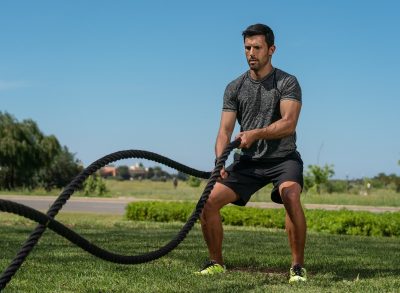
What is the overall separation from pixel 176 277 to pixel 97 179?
27797mm

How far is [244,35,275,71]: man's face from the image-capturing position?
5.36 metres

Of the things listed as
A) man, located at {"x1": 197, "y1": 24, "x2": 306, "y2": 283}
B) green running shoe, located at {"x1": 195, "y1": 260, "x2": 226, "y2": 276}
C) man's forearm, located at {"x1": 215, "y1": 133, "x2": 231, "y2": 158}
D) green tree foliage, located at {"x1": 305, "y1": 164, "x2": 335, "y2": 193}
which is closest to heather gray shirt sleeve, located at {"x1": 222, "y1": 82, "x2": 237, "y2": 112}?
man, located at {"x1": 197, "y1": 24, "x2": 306, "y2": 283}

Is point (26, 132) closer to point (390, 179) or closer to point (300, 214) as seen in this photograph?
point (390, 179)

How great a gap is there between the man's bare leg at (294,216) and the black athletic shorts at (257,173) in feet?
0.43

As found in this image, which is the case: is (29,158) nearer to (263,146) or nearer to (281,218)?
(281,218)

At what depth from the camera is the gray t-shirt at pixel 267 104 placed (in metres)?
5.40

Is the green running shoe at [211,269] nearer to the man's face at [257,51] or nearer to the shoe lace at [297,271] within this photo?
the shoe lace at [297,271]

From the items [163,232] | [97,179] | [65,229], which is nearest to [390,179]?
[97,179]

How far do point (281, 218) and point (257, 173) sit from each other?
8950mm

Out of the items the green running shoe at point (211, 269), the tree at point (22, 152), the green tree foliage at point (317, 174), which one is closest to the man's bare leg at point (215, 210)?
the green running shoe at point (211, 269)

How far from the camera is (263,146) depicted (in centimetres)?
546

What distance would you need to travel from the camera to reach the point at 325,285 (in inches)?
203

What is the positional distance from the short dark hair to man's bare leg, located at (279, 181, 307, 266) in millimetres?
1165

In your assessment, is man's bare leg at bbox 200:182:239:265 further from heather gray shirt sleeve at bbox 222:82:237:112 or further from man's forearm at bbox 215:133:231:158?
heather gray shirt sleeve at bbox 222:82:237:112
